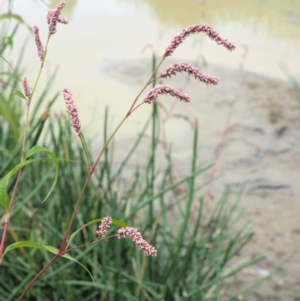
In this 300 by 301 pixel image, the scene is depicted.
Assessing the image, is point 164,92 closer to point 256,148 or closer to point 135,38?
point 256,148

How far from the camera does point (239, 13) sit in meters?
4.70

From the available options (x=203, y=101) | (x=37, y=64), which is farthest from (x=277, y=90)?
(x=37, y=64)

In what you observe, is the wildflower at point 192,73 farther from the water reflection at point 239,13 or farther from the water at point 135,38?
the water reflection at point 239,13

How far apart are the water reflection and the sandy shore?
0.98 m

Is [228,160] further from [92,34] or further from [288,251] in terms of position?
[92,34]

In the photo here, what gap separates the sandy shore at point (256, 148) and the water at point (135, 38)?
0.50 feet

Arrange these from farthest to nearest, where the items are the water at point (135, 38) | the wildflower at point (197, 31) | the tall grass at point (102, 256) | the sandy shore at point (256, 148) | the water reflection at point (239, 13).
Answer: the water reflection at point (239, 13) → the water at point (135, 38) → the sandy shore at point (256, 148) → the tall grass at point (102, 256) → the wildflower at point (197, 31)

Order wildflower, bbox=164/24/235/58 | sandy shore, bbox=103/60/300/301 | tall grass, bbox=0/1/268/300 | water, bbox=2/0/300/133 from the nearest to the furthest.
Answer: wildflower, bbox=164/24/235/58, tall grass, bbox=0/1/268/300, sandy shore, bbox=103/60/300/301, water, bbox=2/0/300/133

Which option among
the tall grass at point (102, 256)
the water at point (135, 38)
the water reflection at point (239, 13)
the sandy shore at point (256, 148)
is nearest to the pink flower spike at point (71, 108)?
the tall grass at point (102, 256)

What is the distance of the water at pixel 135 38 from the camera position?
10.6ft

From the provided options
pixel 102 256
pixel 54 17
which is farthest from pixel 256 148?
pixel 54 17

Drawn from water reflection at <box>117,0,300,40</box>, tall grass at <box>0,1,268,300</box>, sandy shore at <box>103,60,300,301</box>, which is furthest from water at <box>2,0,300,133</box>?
tall grass at <box>0,1,268,300</box>

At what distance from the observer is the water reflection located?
4.43m

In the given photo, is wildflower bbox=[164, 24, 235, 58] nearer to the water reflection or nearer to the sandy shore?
the sandy shore
